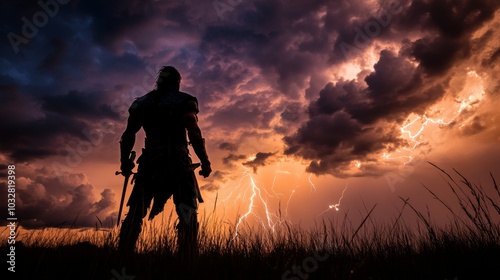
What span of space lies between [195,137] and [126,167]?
112 cm

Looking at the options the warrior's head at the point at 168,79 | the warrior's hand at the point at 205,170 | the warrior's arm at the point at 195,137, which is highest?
the warrior's head at the point at 168,79

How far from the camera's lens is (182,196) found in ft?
15.7

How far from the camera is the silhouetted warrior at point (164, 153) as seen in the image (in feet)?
15.7

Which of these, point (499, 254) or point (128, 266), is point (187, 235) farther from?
point (499, 254)

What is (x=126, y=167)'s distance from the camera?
201 inches

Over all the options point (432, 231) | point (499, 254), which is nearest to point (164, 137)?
point (432, 231)

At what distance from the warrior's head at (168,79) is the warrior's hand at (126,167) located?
1189 mm

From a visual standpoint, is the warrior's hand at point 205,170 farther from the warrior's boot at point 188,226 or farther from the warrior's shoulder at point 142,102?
the warrior's shoulder at point 142,102

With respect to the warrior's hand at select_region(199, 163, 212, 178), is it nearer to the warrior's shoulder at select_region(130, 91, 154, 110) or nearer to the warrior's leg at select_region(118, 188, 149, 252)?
the warrior's leg at select_region(118, 188, 149, 252)

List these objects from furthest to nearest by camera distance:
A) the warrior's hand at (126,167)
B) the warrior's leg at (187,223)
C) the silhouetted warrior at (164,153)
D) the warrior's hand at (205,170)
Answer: the warrior's hand at (126,167)
the warrior's hand at (205,170)
the silhouetted warrior at (164,153)
the warrior's leg at (187,223)

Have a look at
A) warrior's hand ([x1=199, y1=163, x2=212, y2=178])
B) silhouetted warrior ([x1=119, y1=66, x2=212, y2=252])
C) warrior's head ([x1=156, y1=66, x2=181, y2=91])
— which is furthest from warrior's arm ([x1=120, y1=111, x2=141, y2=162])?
warrior's hand ([x1=199, y1=163, x2=212, y2=178])

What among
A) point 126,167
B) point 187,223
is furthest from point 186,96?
point 187,223

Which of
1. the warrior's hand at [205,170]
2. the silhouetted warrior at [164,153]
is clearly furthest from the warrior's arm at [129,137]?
the warrior's hand at [205,170]

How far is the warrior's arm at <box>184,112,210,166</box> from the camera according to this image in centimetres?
496
